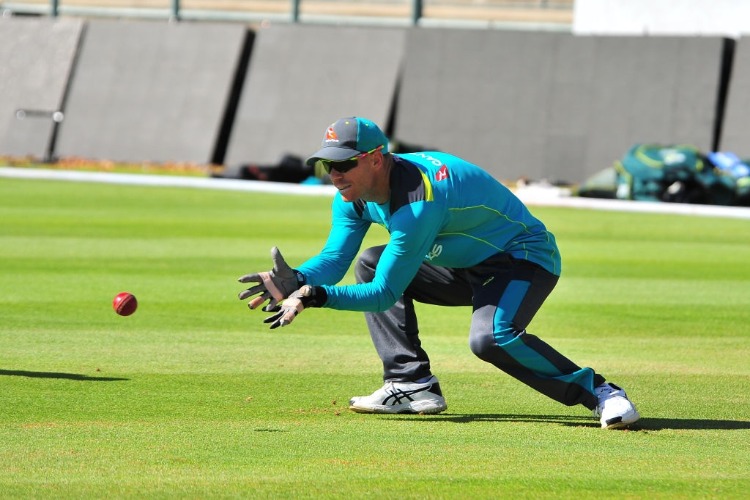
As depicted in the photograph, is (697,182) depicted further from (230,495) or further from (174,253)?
(230,495)

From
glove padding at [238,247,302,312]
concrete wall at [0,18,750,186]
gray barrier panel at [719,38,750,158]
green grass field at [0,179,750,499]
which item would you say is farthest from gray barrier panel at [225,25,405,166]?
glove padding at [238,247,302,312]

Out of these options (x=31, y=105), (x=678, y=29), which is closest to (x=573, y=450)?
(x=678, y=29)

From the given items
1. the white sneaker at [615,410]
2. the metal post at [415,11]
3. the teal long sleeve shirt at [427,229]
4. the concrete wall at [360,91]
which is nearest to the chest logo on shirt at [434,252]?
the teal long sleeve shirt at [427,229]

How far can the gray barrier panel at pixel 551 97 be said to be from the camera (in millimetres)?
29266

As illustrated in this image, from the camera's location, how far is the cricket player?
21.4ft

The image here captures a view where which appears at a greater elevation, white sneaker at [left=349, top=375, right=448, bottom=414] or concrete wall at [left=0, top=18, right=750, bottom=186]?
white sneaker at [left=349, top=375, right=448, bottom=414]

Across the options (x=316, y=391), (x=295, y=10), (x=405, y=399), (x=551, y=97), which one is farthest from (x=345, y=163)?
(x=295, y=10)

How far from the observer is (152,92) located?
34438mm

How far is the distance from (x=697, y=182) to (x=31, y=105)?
18648 millimetres

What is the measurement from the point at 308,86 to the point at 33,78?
25.8ft

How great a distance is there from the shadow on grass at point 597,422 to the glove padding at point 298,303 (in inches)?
44.6

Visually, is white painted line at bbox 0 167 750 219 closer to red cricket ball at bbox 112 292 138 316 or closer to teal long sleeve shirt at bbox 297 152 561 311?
red cricket ball at bbox 112 292 138 316

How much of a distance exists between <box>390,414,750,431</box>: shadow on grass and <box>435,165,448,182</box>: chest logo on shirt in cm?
130

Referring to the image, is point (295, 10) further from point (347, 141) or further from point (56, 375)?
point (347, 141)
